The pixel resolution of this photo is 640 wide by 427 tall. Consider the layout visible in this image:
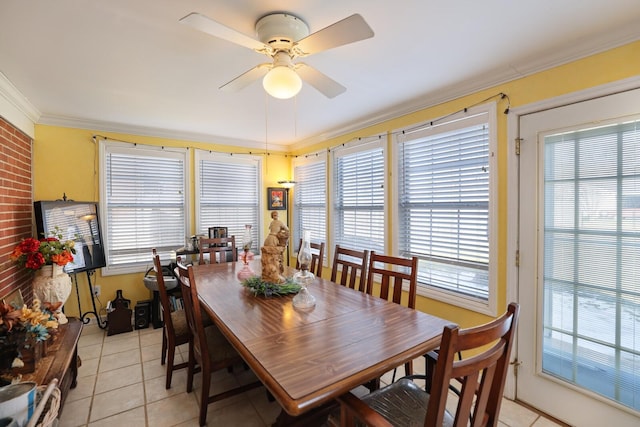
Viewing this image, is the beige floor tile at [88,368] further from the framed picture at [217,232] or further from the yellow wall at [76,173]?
the framed picture at [217,232]

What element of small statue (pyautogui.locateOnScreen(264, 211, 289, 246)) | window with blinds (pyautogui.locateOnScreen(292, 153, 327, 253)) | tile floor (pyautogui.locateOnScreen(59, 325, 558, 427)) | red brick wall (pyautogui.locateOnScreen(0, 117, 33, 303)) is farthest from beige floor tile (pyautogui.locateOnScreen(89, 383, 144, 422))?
window with blinds (pyautogui.locateOnScreen(292, 153, 327, 253))

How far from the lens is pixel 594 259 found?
1.88 metres

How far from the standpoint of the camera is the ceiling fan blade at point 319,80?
1.76 metres

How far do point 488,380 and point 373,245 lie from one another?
98.1 inches

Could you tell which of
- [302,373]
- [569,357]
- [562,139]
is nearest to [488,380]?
[302,373]

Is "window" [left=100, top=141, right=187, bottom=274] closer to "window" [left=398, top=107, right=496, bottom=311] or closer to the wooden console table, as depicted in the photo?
the wooden console table

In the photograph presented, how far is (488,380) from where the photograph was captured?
104 cm

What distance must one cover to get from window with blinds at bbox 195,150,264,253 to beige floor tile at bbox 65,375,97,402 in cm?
213

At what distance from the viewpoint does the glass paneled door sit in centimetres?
174

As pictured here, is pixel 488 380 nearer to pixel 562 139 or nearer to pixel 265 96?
pixel 562 139

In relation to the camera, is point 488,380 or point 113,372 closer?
point 488,380

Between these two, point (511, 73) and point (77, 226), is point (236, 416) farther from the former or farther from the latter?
point (511, 73)

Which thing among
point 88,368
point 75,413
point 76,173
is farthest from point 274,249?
point 76,173

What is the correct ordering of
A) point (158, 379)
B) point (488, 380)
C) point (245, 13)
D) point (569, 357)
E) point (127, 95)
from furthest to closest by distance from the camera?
point (127, 95), point (158, 379), point (569, 357), point (245, 13), point (488, 380)
